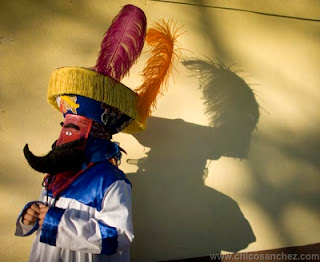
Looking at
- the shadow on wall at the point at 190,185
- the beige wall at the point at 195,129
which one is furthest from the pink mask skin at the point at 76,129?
the shadow on wall at the point at 190,185

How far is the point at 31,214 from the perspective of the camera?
1.35 m

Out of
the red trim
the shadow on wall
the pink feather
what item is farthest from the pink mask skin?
the shadow on wall

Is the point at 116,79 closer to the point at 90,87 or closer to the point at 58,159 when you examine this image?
the point at 90,87

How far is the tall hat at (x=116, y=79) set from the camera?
1363 millimetres

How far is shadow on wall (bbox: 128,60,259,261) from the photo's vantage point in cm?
217

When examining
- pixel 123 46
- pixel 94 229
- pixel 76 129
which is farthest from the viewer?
pixel 123 46

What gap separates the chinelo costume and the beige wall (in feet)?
1.80

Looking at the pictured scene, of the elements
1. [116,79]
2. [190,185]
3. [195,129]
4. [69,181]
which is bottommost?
[69,181]

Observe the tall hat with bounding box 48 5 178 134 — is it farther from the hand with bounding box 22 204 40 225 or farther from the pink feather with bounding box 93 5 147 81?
the hand with bounding box 22 204 40 225

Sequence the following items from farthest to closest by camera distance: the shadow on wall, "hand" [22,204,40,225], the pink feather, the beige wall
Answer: the shadow on wall, the beige wall, the pink feather, "hand" [22,204,40,225]

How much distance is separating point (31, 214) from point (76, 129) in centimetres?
49

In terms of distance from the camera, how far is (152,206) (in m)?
2.18

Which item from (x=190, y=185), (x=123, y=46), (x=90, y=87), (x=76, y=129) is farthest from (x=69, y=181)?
(x=190, y=185)

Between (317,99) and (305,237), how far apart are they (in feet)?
4.42
